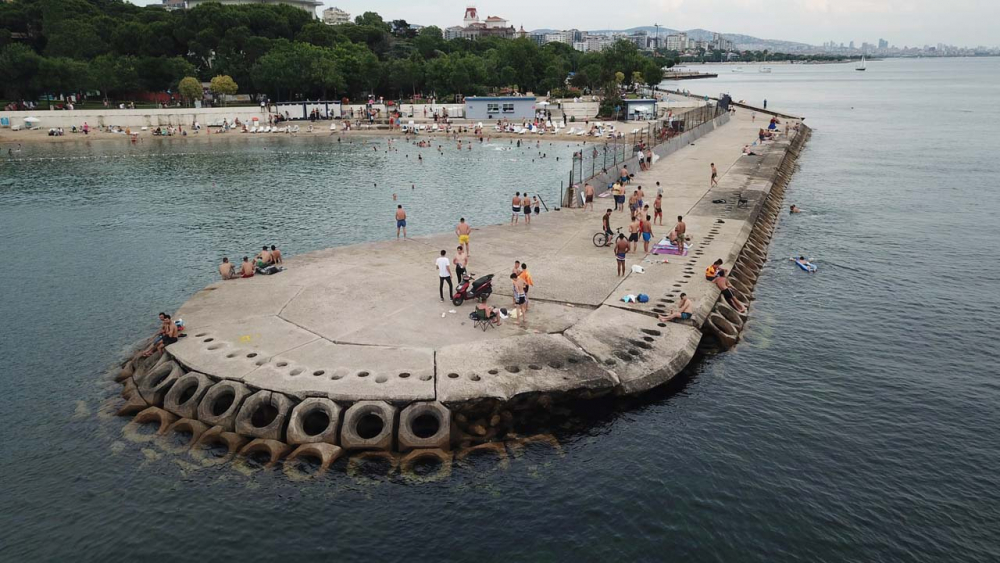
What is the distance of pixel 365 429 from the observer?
17.7 meters

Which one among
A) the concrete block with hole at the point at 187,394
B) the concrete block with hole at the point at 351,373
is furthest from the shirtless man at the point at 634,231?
the concrete block with hole at the point at 187,394

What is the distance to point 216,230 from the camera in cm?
4088

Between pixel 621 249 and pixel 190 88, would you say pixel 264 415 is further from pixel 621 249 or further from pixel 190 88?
pixel 190 88

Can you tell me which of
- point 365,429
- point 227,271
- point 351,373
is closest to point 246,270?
point 227,271

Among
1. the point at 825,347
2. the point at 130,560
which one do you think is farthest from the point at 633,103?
the point at 130,560

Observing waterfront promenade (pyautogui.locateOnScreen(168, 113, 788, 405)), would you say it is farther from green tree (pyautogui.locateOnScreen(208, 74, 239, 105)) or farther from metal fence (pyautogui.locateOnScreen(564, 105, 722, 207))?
green tree (pyautogui.locateOnScreen(208, 74, 239, 105))

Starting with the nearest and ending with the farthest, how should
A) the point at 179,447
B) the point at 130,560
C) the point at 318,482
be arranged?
the point at 130,560 → the point at 318,482 → the point at 179,447

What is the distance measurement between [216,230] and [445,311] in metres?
24.1

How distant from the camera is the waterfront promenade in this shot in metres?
18.4

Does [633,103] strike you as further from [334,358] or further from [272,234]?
[334,358]

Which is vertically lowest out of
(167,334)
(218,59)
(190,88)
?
(167,334)

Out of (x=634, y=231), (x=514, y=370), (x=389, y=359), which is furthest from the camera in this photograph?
(x=634, y=231)

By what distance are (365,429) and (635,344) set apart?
8.67 meters

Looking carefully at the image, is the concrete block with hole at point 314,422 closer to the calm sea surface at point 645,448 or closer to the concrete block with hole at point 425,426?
the calm sea surface at point 645,448
